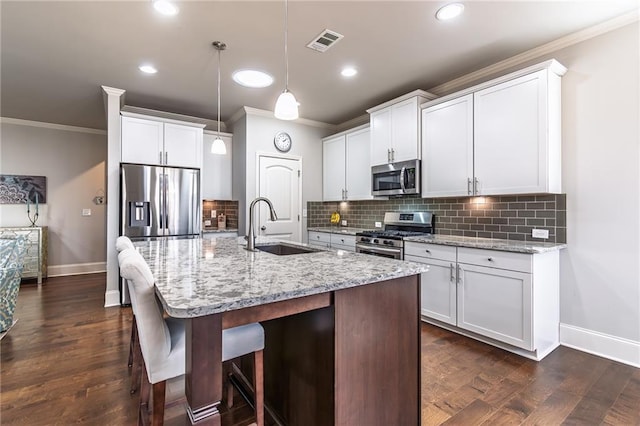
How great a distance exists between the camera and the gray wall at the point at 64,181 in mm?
5105

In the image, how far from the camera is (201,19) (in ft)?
7.82

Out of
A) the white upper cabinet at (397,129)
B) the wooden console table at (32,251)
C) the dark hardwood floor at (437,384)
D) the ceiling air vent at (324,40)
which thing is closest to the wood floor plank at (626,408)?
the dark hardwood floor at (437,384)

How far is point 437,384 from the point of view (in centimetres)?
208

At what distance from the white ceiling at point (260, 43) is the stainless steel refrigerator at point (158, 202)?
1034mm

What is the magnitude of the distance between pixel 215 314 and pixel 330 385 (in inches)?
24.1

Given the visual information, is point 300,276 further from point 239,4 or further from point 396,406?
point 239,4

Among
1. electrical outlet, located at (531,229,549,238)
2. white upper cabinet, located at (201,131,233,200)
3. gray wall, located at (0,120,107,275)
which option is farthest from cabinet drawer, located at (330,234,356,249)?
gray wall, located at (0,120,107,275)

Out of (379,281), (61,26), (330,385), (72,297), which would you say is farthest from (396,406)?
(72,297)

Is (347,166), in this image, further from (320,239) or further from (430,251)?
(430,251)

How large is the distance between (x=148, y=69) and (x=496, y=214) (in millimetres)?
3930

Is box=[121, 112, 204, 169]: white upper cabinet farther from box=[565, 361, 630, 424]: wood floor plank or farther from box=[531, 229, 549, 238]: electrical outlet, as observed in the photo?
box=[565, 361, 630, 424]: wood floor plank

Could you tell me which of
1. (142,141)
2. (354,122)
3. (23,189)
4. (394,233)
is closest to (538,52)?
(394,233)

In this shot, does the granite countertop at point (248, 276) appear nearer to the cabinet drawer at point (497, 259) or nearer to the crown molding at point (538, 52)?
the cabinet drawer at point (497, 259)

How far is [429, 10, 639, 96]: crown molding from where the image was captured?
2383 millimetres
